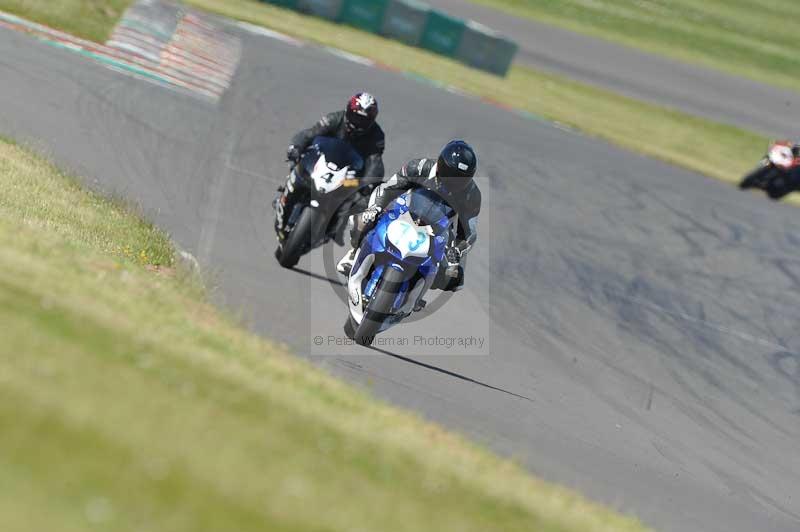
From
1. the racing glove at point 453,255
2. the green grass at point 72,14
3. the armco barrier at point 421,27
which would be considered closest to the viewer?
the racing glove at point 453,255

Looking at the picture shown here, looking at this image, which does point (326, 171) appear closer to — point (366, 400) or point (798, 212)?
point (366, 400)

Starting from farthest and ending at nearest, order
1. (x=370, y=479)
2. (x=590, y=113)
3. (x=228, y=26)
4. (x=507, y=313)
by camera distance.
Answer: (x=590, y=113)
(x=228, y=26)
(x=507, y=313)
(x=370, y=479)

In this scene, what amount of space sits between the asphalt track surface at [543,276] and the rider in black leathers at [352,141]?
99cm

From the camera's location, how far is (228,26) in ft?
65.4

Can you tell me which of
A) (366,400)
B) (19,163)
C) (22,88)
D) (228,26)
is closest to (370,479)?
(366,400)

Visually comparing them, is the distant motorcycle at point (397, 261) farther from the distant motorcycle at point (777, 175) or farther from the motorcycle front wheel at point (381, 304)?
the distant motorcycle at point (777, 175)

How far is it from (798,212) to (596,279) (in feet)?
29.7

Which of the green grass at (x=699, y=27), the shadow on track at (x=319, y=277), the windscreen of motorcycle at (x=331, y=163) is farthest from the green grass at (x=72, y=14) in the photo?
the green grass at (x=699, y=27)

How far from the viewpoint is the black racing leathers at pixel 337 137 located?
11.0 m

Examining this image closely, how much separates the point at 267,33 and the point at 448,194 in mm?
12508

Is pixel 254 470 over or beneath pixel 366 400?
over

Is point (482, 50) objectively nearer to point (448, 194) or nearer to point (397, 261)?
point (448, 194)

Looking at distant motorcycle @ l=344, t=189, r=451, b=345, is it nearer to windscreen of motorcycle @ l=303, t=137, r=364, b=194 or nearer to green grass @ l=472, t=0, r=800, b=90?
windscreen of motorcycle @ l=303, t=137, r=364, b=194

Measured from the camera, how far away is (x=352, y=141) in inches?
438
